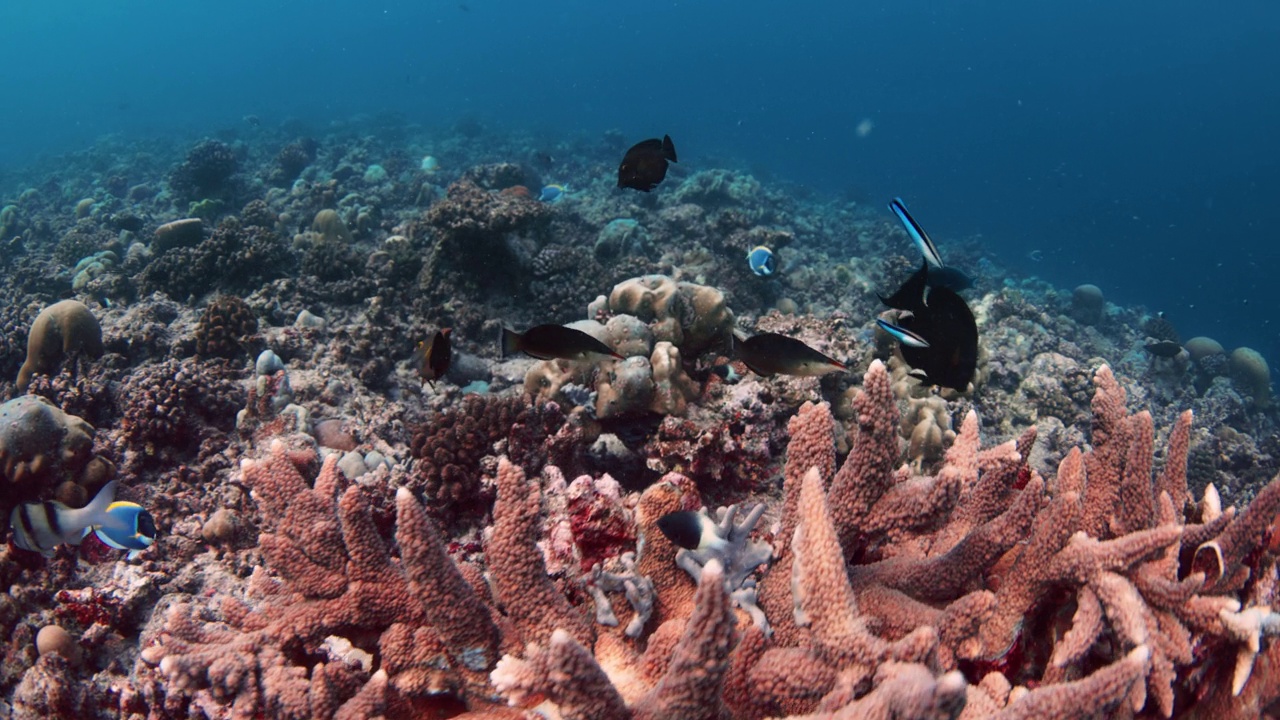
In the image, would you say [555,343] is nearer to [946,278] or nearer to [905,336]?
[905,336]

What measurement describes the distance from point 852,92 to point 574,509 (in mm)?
139452

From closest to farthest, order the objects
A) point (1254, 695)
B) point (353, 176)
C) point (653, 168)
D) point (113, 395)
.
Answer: point (1254, 695) → point (653, 168) → point (113, 395) → point (353, 176)

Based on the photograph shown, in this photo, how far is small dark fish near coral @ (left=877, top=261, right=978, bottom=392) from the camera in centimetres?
280

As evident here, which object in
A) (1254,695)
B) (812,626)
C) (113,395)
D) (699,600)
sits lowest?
(113,395)

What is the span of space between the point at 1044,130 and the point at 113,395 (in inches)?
5779

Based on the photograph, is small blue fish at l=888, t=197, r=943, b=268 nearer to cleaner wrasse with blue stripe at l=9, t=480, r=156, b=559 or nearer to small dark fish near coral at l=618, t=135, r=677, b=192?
small dark fish near coral at l=618, t=135, r=677, b=192

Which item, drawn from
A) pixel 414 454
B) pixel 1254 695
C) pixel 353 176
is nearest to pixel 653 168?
pixel 414 454

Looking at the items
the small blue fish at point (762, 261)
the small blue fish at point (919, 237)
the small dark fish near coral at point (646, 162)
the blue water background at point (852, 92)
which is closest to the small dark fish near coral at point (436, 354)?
the small dark fish near coral at point (646, 162)

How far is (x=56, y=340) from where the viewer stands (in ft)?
21.7

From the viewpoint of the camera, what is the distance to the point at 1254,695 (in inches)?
76.3

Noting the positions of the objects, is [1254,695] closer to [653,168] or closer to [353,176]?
[653,168]

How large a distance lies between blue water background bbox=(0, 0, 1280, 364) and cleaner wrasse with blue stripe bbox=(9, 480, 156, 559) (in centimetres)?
3518

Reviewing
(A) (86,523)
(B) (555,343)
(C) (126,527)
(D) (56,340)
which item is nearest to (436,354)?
(B) (555,343)

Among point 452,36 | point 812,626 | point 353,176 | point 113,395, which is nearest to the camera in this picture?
point 812,626
